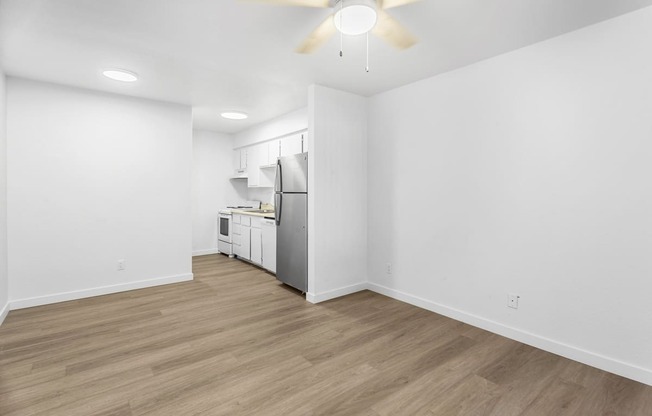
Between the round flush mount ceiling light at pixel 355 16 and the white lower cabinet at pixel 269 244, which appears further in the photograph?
the white lower cabinet at pixel 269 244

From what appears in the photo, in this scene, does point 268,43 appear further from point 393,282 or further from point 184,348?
point 393,282

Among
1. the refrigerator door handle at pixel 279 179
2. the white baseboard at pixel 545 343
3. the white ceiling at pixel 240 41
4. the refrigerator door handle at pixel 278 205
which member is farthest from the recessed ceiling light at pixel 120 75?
the white baseboard at pixel 545 343

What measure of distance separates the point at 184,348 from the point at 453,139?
315 cm

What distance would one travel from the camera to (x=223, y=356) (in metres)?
2.41

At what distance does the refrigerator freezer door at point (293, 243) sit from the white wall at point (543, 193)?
1.20 metres

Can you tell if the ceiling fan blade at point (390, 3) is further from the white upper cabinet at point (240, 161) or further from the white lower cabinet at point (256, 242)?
the white upper cabinet at point (240, 161)

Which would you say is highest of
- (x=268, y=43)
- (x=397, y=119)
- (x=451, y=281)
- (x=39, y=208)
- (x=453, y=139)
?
(x=268, y=43)

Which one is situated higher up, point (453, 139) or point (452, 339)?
point (453, 139)

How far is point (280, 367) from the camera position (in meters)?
2.26

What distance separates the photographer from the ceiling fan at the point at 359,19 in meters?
1.80

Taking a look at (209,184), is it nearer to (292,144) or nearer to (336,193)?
(292,144)

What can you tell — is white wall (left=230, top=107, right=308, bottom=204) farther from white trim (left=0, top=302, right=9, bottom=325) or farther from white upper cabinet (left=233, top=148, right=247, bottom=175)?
white trim (left=0, top=302, right=9, bottom=325)

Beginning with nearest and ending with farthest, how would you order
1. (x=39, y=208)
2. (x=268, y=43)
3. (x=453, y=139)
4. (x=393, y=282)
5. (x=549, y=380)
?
(x=549, y=380), (x=268, y=43), (x=453, y=139), (x=39, y=208), (x=393, y=282)

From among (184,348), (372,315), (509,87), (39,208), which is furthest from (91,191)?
(509,87)
